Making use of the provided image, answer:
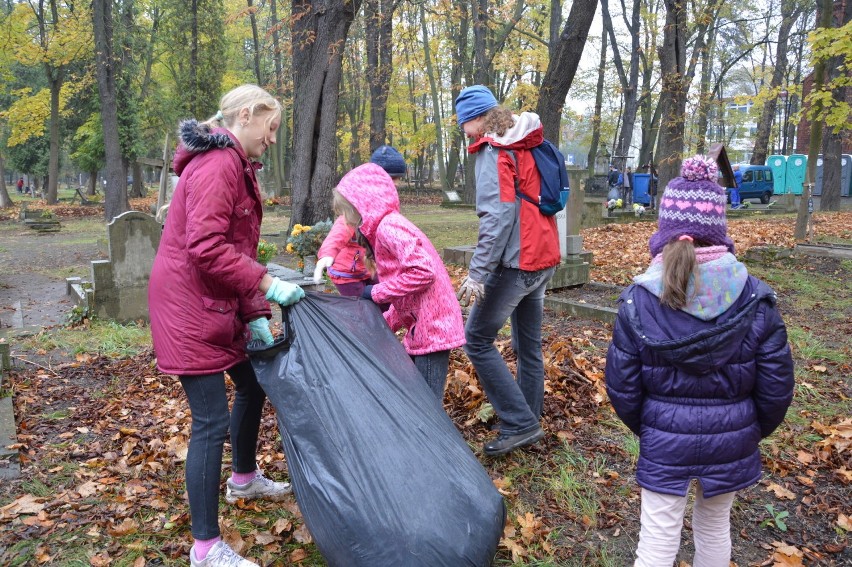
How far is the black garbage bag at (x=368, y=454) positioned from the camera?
6.54ft

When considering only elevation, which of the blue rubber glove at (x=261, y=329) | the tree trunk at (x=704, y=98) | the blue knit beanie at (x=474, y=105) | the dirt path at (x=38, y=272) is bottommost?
the dirt path at (x=38, y=272)

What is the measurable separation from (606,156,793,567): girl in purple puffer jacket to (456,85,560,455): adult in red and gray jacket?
1.00 m

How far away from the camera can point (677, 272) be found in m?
1.92

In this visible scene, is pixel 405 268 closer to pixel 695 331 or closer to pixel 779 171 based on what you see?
pixel 695 331

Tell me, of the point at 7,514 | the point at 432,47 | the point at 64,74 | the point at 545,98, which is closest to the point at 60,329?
the point at 7,514

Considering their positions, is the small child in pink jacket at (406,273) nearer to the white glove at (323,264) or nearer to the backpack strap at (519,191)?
the white glove at (323,264)

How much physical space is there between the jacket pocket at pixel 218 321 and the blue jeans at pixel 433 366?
785 millimetres

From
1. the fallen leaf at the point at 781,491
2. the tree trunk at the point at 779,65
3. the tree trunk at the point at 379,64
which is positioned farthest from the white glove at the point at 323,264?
the tree trunk at the point at 779,65

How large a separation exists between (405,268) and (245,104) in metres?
0.84

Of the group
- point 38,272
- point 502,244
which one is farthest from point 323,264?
point 38,272

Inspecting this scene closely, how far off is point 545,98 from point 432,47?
1735 centimetres

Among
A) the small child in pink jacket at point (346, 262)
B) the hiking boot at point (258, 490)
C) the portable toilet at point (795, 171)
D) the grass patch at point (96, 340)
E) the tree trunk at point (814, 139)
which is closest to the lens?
the hiking boot at point (258, 490)

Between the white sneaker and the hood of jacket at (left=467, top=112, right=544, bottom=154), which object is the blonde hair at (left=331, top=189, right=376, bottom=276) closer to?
the hood of jacket at (left=467, top=112, right=544, bottom=154)

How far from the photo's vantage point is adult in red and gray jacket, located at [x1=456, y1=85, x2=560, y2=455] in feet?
9.82
